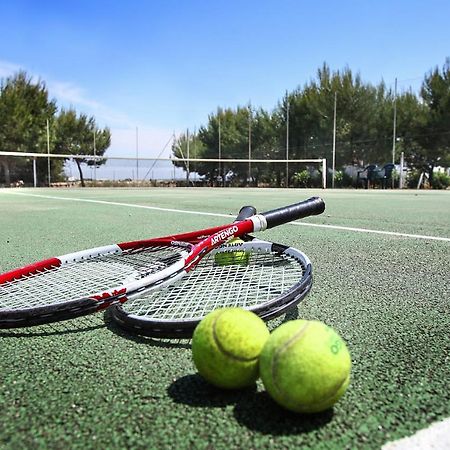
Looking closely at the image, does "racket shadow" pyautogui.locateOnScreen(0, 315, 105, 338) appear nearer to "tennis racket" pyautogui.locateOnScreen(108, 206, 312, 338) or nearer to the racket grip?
"tennis racket" pyautogui.locateOnScreen(108, 206, 312, 338)

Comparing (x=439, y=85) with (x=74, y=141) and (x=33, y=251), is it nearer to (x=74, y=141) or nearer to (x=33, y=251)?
(x=74, y=141)

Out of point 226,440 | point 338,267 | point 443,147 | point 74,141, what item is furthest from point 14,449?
point 74,141

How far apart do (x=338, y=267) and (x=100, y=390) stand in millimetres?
1865

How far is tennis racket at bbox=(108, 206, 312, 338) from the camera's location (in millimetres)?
1562

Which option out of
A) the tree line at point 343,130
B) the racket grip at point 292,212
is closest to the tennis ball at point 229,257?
the racket grip at point 292,212

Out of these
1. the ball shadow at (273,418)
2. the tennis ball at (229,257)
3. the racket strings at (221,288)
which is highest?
the tennis ball at (229,257)

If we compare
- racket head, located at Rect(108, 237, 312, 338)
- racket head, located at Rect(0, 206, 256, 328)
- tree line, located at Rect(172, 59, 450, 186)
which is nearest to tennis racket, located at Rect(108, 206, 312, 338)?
racket head, located at Rect(108, 237, 312, 338)

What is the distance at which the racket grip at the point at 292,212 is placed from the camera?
263 cm

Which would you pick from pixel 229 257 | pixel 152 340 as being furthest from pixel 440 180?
pixel 152 340

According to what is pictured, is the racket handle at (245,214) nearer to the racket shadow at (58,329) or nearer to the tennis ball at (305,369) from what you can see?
the racket shadow at (58,329)

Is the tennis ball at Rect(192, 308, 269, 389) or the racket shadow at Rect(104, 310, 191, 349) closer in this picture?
the tennis ball at Rect(192, 308, 269, 389)

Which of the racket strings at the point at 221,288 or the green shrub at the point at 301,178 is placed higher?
the green shrub at the point at 301,178

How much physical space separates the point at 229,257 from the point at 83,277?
29.9 inches

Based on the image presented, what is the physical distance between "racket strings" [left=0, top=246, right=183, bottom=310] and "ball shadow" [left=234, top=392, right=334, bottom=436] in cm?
77
